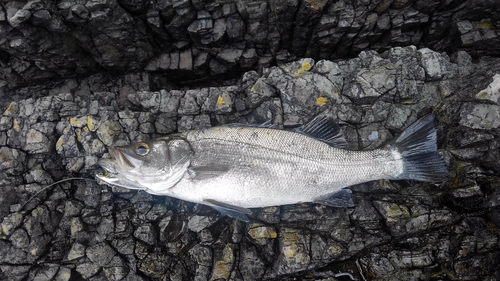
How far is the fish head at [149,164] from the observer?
548 centimetres

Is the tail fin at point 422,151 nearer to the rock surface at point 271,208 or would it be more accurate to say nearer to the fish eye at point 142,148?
the rock surface at point 271,208

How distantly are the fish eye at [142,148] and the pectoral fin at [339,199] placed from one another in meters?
2.76

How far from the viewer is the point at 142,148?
557 cm


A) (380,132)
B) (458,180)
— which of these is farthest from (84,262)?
(458,180)

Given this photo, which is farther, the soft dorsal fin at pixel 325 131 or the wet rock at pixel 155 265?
the soft dorsal fin at pixel 325 131

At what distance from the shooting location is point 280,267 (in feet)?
18.6

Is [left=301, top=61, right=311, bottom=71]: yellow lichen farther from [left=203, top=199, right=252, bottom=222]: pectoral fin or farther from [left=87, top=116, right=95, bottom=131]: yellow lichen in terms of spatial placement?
[left=87, top=116, right=95, bottom=131]: yellow lichen

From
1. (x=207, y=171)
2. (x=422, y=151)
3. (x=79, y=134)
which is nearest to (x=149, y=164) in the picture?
(x=207, y=171)

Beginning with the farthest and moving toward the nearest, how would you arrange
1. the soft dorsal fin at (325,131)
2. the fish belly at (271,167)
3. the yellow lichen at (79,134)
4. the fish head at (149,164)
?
the yellow lichen at (79,134), the soft dorsal fin at (325,131), the fish belly at (271,167), the fish head at (149,164)

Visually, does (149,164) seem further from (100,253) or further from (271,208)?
(271,208)

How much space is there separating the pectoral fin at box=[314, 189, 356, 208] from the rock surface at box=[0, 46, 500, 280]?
238 mm

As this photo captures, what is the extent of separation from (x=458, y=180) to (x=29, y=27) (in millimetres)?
7643

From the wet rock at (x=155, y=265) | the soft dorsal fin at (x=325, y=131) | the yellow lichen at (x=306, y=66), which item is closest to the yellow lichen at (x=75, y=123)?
the wet rock at (x=155, y=265)

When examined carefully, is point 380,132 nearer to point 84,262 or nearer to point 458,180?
point 458,180
